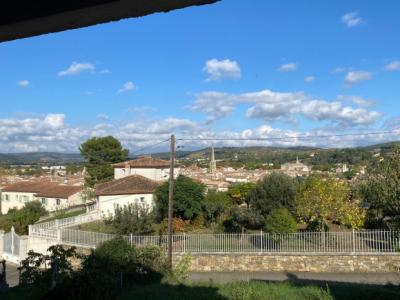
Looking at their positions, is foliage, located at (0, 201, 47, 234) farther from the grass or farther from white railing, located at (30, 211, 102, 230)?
the grass

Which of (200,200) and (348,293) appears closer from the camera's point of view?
(348,293)

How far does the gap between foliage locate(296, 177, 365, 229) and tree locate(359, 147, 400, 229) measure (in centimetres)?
137

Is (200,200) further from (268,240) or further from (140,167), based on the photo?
(140,167)

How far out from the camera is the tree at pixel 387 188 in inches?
869

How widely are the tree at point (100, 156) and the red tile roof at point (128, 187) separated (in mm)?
15006

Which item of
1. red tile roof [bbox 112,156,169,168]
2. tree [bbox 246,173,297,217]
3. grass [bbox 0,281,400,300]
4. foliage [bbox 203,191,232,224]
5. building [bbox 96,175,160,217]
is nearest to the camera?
grass [bbox 0,281,400,300]

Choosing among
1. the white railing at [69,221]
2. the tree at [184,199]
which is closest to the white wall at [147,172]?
the white railing at [69,221]

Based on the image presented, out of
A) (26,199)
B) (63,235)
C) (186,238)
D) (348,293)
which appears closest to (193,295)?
(348,293)

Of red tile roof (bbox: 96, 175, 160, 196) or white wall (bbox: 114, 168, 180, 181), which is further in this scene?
white wall (bbox: 114, 168, 180, 181)

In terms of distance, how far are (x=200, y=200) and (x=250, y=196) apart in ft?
11.0

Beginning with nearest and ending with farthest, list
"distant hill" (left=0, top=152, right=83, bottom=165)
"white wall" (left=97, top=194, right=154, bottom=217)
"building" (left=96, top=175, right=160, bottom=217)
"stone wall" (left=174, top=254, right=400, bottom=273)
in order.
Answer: "stone wall" (left=174, top=254, right=400, bottom=273) < "white wall" (left=97, top=194, right=154, bottom=217) < "building" (left=96, top=175, right=160, bottom=217) < "distant hill" (left=0, top=152, right=83, bottom=165)

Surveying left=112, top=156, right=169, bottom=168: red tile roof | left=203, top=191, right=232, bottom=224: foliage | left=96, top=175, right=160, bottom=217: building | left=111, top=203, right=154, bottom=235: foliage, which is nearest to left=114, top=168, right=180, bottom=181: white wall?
left=112, top=156, right=169, bottom=168: red tile roof

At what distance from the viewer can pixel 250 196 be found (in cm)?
3052

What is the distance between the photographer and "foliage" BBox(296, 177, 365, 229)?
24594 mm
